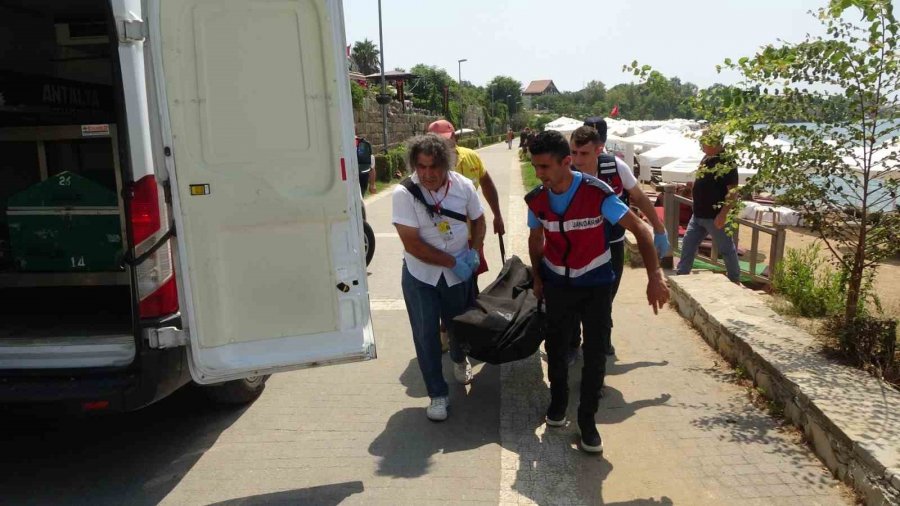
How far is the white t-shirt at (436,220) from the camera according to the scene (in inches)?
149

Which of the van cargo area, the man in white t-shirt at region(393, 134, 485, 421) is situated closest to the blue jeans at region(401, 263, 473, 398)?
Result: the man in white t-shirt at region(393, 134, 485, 421)

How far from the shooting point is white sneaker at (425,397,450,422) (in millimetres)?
3930

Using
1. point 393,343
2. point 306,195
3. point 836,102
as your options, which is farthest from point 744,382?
point 306,195

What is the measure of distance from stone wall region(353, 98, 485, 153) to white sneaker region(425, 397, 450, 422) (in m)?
15.7

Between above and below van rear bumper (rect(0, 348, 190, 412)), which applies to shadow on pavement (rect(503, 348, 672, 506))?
below

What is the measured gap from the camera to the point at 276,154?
2.99 meters

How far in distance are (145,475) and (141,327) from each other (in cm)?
94

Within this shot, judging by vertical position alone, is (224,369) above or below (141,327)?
below

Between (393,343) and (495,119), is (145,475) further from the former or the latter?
(495,119)

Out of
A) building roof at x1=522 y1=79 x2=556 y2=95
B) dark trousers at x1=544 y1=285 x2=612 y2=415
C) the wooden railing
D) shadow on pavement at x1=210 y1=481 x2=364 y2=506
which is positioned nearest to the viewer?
shadow on pavement at x1=210 y1=481 x2=364 y2=506

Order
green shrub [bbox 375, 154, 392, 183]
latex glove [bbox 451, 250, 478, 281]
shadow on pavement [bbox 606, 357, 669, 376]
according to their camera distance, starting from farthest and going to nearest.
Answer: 1. green shrub [bbox 375, 154, 392, 183]
2. shadow on pavement [bbox 606, 357, 669, 376]
3. latex glove [bbox 451, 250, 478, 281]

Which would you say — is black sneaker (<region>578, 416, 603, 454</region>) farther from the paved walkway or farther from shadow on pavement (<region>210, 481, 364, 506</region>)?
shadow on pavement (<region>210, 481, 364, 506</region>)

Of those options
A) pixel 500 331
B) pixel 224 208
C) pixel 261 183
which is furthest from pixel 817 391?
pixel 224 208

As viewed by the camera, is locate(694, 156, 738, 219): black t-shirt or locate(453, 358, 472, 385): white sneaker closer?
locate(453, 358, 472, 385): white sneaker
